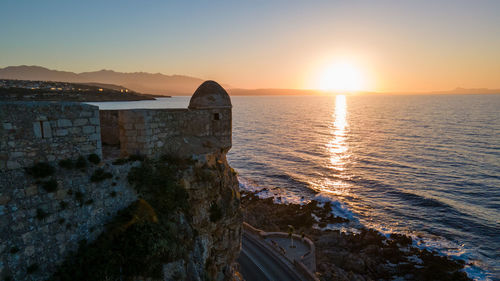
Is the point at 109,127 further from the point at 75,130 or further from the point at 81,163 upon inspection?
the point at 81,163

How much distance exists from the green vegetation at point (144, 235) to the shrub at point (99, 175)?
604 millimetres

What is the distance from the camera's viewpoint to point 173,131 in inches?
451

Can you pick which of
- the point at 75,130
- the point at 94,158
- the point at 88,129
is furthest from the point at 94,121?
the point at 94,158

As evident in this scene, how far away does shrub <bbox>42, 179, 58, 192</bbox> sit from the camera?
7.24 m

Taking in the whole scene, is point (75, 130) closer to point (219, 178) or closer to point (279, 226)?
point (219, 178)

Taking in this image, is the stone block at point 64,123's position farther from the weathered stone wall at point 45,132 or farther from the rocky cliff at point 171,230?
the rocky cliff at point 171,230

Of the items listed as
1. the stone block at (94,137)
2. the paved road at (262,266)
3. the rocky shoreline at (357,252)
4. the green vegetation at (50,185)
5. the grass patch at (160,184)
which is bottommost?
the rocky shoreline at (357,252)

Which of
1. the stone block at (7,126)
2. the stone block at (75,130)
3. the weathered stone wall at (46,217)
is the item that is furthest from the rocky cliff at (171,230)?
the stone block at (7,126)

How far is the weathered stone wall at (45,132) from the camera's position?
22.0 ft

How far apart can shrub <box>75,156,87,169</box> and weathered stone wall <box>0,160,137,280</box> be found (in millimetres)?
148

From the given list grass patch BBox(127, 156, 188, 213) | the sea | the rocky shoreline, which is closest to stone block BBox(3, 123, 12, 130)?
grass patch BBox(127, 156, 188, 213)

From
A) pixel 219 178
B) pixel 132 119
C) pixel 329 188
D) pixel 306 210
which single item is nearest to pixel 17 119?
pixel 132 119

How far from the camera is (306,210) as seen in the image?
1501 inches

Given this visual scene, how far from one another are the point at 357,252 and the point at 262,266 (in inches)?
499
